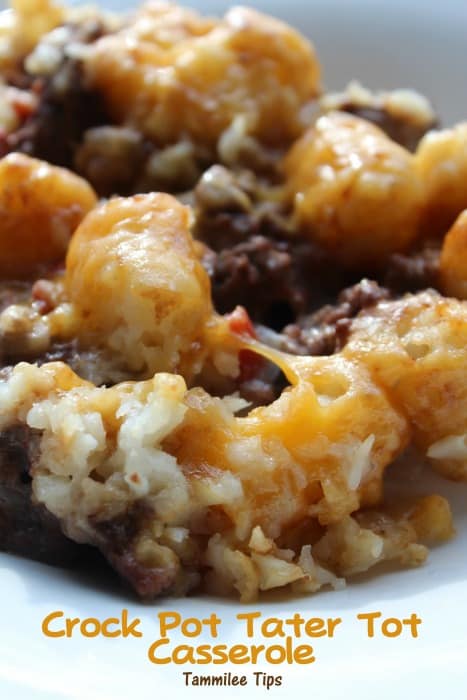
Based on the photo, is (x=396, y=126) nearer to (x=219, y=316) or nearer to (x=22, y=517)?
(x=219, y=316)

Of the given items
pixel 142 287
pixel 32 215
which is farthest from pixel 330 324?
pixel 32 215

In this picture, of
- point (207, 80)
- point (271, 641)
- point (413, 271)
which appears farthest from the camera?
point (207, 80)

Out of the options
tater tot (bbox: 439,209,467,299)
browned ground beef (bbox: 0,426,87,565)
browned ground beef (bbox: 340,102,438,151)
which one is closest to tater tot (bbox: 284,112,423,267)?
tater tot (bbox: 439,209,467,299)

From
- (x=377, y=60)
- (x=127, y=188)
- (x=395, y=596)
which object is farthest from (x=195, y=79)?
(x=395, y=596)

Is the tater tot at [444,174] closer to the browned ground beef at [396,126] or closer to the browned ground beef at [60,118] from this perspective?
the browned ground beef at [396,126]

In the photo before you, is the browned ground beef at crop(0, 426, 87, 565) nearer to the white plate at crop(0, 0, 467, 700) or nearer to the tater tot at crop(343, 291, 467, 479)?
the white plate at crop(0, 0, 467, 700)

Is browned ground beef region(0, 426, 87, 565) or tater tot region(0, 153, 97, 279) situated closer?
browned ground beef region(0, 426, 87, 565)

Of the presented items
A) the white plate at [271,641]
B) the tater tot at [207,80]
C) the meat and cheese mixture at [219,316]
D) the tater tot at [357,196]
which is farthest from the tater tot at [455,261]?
the tater tot at [207,80]
